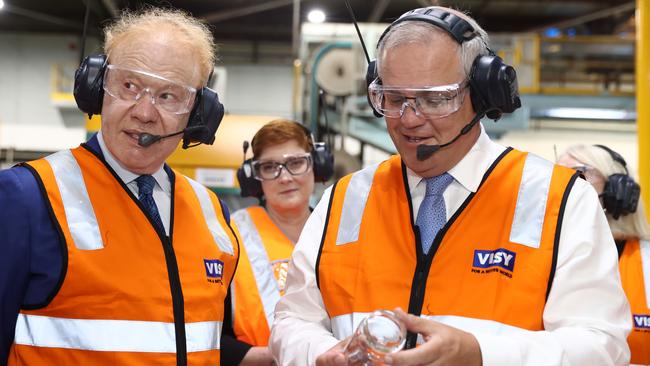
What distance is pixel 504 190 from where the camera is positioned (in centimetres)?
170

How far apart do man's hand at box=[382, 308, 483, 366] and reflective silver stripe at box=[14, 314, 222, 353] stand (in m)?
0.81

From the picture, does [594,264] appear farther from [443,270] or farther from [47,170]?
[47,170]

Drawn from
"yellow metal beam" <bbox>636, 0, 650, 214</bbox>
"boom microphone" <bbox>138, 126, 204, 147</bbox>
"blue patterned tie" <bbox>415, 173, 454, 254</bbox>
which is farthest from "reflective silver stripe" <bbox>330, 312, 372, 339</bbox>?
"yellow metal beam" <bbox>636, 0, 650, 214</bbox>

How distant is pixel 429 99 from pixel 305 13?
12.5 m

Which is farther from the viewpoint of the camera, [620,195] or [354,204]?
[620,195]

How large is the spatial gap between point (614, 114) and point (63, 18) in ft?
39.8

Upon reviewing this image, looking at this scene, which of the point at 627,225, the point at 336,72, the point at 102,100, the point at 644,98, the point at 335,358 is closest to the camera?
the point at 335,358

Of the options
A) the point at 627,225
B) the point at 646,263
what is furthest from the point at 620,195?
the point at 646,263

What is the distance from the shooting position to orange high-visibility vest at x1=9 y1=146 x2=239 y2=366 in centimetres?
173

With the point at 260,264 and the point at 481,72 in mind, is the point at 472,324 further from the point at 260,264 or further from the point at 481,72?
the point at 260,264

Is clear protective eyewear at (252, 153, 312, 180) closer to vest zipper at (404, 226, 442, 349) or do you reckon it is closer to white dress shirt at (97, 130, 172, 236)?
white dress shirt at (97, 130, 172, 236)

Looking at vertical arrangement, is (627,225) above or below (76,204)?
below

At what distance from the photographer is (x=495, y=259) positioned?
162 centimetres

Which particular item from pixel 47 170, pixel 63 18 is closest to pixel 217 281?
pixel 47 170
